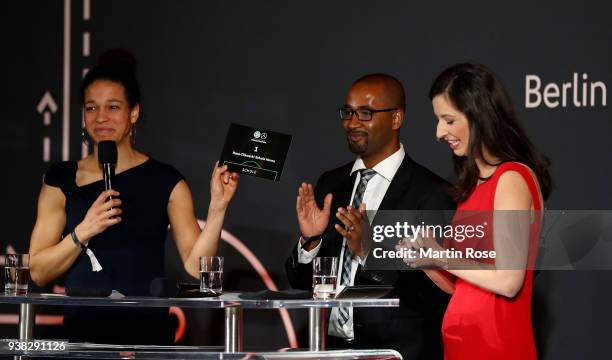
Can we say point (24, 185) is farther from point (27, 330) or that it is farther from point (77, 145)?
point (27, 330)

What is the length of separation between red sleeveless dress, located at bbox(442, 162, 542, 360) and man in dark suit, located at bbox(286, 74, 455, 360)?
2.01 feet

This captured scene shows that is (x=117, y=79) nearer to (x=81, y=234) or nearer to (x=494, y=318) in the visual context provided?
(x=81, y=234)

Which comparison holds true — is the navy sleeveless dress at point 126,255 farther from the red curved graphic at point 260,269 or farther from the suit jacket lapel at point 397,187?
the red curved graphic at point 260,269

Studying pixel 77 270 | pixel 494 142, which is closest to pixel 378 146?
pixel 494 142

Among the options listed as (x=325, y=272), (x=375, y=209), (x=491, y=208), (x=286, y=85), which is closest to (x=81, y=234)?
(x=325, y=272)

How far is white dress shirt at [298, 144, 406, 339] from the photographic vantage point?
3.90 metres

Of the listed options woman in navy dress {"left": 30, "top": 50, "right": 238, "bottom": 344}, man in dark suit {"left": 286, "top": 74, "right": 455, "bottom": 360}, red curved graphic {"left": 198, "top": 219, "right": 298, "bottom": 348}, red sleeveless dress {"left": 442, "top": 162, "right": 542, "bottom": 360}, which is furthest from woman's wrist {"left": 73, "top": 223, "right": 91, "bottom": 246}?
red curved graphic {"left": 198, "top": 219, "right": 298, "bottom": 348}

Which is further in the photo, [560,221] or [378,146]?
[560,221]

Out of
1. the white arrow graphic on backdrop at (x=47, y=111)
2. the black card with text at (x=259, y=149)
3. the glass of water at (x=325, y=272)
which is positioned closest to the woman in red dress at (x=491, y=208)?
the glass of water at (x=325, y=272)

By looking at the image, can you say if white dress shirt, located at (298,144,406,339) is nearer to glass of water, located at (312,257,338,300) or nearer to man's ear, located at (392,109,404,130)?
man's ear, located at (392,109,404,130)

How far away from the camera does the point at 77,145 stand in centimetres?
510

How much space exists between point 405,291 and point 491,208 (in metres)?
0.87

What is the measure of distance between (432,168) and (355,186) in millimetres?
711

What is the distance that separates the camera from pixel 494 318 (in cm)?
311
